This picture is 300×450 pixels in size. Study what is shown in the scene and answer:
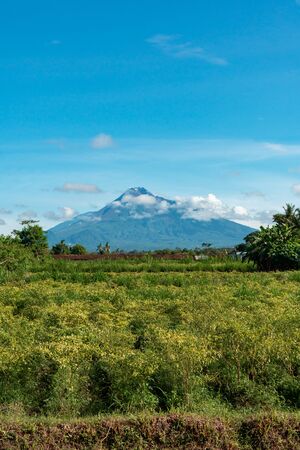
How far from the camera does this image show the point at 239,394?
8.65 meters

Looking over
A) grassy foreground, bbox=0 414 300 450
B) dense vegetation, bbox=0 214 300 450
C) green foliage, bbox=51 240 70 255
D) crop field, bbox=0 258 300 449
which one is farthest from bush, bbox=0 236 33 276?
green foliage, bbox=51 240 70 255

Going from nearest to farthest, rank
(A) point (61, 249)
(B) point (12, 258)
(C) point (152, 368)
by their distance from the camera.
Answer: (C) point (152, 368)
(B) point (12, 258)
(A) point (61, 249)

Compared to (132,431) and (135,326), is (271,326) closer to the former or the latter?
(135,326)

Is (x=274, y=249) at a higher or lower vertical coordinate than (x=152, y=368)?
higher

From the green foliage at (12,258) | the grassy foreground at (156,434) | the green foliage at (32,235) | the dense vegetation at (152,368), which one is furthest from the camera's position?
the green foliage at (32,235)

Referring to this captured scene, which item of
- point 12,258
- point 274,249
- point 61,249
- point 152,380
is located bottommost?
point 152,380

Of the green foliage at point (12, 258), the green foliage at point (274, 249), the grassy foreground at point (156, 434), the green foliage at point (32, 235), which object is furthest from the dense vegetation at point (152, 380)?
the green foliage at point (32, 235)

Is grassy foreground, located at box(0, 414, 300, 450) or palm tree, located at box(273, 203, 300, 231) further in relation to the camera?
palm tree, located at box(273, 203, 300, 231)

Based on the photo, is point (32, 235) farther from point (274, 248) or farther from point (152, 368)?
point (152, 368)

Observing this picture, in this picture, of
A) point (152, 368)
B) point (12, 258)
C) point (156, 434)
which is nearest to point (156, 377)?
point (152, 368)

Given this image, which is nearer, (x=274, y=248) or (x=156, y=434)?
(x=156, y=434)

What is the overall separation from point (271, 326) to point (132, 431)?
16.8 feet

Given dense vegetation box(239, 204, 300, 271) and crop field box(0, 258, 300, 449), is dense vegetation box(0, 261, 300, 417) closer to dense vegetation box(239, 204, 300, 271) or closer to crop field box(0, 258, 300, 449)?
crop field box(0, 258, 300, 449)

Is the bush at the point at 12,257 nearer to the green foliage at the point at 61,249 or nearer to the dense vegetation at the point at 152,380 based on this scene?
the dense vegetation at the point at 152,380
